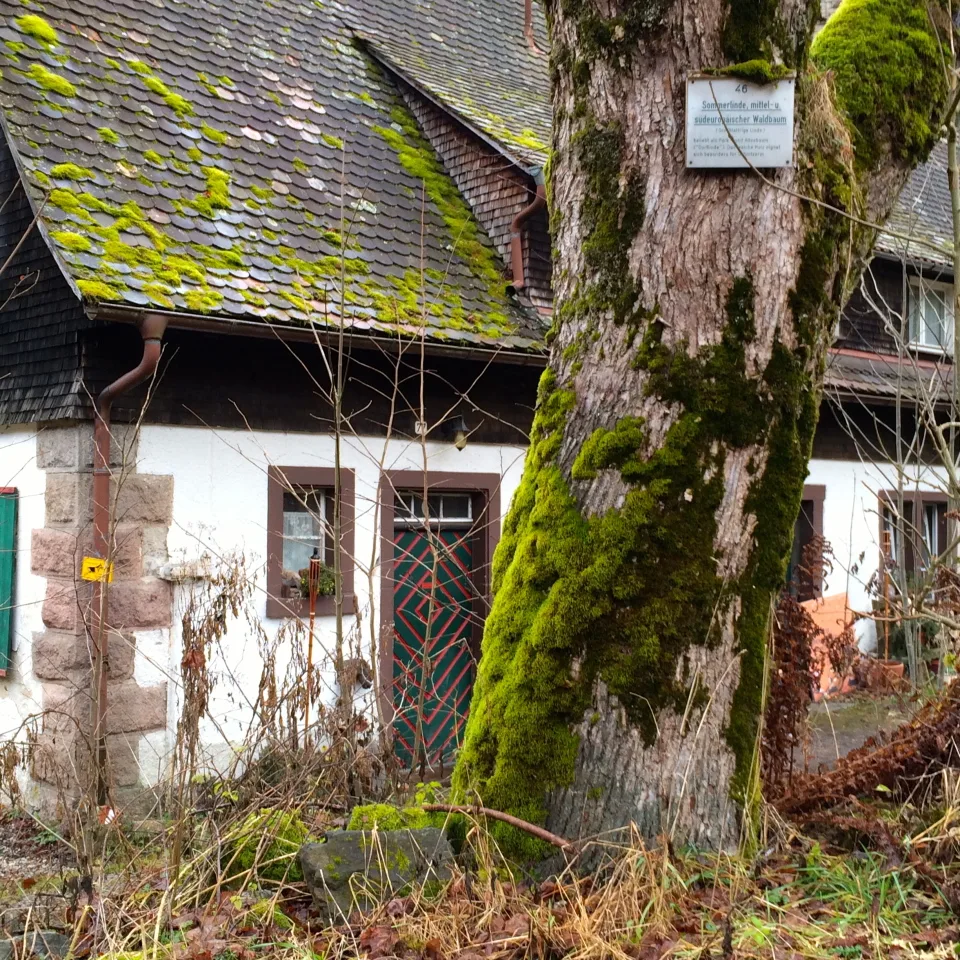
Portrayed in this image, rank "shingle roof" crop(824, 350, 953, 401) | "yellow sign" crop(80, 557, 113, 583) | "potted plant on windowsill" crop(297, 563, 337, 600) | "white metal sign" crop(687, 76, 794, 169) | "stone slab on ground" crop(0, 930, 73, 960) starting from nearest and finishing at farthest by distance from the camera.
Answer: "stone slab on ground" crop(0, 930, 73, 960) → "white metal sign" crop(687, 76, 794, 169) → "yellow sign" crop(80, 557, 113, 583) → "potted plant on windowsill" crop(297, 563, 337, 600) → "shingle roof" crop(824, 350, 953, 401)

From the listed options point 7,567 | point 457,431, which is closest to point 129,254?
point 7,567

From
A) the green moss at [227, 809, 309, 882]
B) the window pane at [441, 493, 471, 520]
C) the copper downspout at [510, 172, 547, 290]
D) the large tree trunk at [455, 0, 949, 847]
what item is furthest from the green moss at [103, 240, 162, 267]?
the green moss at [227, 809, 309, 882]

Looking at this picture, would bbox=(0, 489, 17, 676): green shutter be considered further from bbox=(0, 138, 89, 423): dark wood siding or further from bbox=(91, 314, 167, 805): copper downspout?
bbox=(91, 314, 167, 805): copper downspout

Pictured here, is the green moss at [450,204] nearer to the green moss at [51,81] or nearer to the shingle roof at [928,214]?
the green moss at [51,81]

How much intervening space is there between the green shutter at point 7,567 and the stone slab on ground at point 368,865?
15.7 ft

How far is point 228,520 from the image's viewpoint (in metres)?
7.41

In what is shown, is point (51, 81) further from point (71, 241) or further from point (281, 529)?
point (281, 529)

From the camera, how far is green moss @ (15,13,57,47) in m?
8.18

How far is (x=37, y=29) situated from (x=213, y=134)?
1.43m

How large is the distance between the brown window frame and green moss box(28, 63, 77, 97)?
3.11 meters

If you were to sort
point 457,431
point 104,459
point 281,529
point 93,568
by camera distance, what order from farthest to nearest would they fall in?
point 457,431
point 281,529
point 104,459
point 93,568

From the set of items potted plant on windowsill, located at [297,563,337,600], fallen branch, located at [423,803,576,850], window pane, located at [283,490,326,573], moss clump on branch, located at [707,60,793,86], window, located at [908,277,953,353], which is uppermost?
window, located at [908,277,953,353]

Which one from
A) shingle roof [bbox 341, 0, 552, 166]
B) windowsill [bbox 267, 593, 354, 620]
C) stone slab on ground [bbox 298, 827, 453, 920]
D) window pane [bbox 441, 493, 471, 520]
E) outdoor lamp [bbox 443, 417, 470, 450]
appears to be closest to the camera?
stone slab on ground [bbox 298, 827, 453, 920]

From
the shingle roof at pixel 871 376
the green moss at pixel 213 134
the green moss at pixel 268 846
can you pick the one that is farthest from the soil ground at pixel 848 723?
the green moss at pixel 213 134
